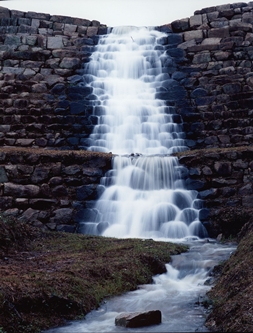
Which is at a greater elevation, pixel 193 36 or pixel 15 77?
pixel 193 36

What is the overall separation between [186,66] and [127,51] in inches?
105

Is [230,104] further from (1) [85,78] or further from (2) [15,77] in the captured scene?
(2) [15,77]

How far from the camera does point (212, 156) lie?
1150 cm

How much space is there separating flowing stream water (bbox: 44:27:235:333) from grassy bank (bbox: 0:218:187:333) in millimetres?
202

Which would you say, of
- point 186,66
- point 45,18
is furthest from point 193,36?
point 45,18

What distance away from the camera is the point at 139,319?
436 centimetres

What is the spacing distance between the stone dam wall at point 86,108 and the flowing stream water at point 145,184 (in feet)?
1.06

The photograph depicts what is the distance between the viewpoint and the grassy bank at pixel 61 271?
14.6ft

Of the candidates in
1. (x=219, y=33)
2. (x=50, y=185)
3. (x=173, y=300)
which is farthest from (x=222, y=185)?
(x=219, y=33)

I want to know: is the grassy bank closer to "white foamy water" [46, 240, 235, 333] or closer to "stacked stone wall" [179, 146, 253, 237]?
"white foamy water" [46, 240, 235, 333]

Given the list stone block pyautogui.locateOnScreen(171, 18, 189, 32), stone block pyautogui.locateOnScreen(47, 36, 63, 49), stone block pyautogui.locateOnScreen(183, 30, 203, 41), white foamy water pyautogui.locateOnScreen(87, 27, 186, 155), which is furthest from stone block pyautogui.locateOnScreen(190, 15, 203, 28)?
stone block pyautogui.locateOnScreen(47, 36, 63, 49)

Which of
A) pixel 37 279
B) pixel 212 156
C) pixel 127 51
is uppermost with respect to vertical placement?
pixel 127 51

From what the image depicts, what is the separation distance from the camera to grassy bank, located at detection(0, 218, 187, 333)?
175 inches

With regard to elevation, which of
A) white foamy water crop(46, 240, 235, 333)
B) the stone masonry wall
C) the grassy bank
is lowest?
white foamy water crop(46, 240, 235, 333)
